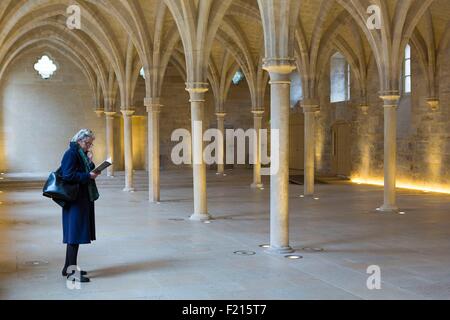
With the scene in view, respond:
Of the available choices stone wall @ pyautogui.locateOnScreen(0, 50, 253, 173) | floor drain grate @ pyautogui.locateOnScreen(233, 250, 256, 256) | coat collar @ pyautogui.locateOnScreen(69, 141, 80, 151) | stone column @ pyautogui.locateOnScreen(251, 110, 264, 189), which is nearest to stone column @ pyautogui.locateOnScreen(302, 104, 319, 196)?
stone column @ pyautogui.locateOnScreen(251, 110, 264, 189)

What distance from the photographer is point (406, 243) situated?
9820 mm

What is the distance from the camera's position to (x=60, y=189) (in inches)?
267

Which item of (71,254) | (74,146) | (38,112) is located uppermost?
(38,112)

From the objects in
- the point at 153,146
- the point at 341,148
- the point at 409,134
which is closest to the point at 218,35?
the point at 153,146

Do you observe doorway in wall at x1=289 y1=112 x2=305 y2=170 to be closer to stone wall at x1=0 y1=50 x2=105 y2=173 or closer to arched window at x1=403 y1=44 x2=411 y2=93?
arched window at x1=403 y1=44 x2=411 y2=93

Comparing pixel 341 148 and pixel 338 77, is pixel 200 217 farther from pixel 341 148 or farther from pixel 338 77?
pixel 338 77

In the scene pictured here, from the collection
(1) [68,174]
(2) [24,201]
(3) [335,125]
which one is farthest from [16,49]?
(1) [68,174]

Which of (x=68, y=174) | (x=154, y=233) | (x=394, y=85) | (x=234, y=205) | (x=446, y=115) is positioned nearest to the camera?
(x=68, y=174)

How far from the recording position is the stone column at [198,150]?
508 inches

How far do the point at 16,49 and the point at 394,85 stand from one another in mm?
18434

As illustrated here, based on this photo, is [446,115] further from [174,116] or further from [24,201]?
[174,116]

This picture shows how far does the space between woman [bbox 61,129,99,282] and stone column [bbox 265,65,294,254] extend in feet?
10.9

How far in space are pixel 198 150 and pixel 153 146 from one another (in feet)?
12.4

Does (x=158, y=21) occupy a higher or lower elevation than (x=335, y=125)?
higher
